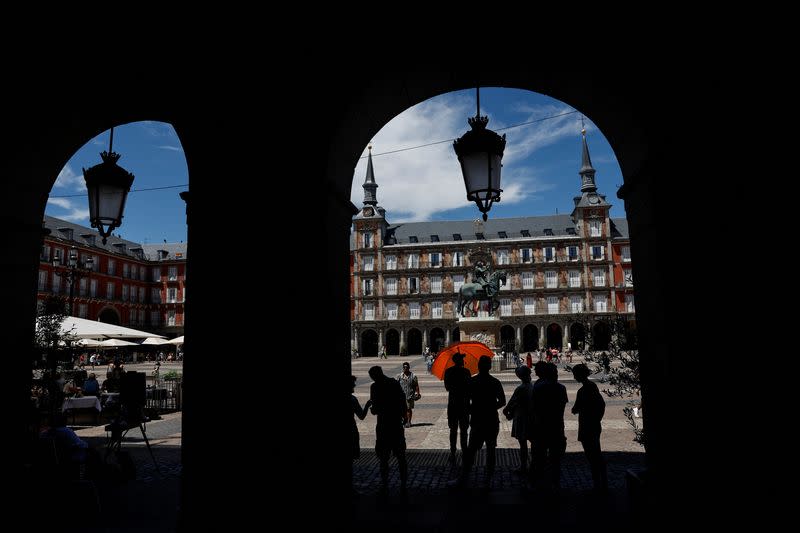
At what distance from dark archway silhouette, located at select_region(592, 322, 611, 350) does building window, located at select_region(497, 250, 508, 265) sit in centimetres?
4743

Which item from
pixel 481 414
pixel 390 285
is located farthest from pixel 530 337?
pixel 481 414

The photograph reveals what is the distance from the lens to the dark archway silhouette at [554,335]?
169 ft

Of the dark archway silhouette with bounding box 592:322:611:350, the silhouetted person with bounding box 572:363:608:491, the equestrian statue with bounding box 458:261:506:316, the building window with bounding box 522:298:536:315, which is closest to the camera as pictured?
the silhouetted person with bounding box 572:363:608:491

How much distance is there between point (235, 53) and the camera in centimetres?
333

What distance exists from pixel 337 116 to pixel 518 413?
4.32 m

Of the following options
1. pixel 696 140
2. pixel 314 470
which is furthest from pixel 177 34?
pixel 696 140

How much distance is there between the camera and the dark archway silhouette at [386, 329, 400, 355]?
54.9 m

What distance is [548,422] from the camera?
5254 mm

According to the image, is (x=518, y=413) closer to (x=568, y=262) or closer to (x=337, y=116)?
(x=337, y=116)

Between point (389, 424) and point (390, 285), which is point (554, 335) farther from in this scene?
point (389, 424)

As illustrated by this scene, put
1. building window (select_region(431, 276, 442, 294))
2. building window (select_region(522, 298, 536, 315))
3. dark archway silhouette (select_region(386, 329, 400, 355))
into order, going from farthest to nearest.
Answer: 1. dark archway silhouette (select_region(386, 329, 400, 355))
2. building window (select_region(431, 276, 442, 294))
3. building window (select_region(522, 298, 536, 315))

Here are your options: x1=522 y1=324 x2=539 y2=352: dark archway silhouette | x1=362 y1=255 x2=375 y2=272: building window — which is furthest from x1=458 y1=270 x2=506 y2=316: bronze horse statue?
x1=362 y1=255 x2=375 y2=272: building window

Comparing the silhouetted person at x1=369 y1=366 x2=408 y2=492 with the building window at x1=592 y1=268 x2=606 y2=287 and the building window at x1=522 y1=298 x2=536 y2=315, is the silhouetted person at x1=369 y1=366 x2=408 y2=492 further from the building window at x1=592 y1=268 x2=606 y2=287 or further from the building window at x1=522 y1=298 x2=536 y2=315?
the building window at x1=592 y1=268 x2=606 y2=287

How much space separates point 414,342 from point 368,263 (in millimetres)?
10211
